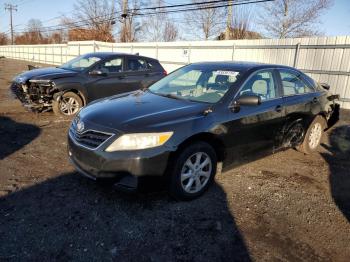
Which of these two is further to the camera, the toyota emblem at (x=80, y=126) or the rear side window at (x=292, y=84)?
the rear side window at (x=292, y=84)

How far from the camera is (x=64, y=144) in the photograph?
5.97 meters

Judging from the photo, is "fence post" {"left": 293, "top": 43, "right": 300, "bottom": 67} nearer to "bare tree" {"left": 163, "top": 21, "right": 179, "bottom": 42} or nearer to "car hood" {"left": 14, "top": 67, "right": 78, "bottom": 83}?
"car hood" {"left": 14, "top": 67, "right": 78, "bottom": 83}

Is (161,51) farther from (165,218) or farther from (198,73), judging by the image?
(165,218)

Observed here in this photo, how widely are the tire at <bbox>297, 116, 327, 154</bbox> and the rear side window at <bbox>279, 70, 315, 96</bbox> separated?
0.63 meters

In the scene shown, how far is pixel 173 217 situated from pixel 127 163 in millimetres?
806

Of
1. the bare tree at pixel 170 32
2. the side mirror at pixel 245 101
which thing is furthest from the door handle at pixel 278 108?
the bare tree at pixel 170 32

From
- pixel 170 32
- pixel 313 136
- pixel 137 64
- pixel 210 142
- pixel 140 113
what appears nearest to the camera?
pixel 140 113

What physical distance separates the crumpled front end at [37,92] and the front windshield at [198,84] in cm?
369

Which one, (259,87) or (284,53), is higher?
(284,53)

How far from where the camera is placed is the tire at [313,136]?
5.79 metres

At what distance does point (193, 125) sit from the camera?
3.68 m

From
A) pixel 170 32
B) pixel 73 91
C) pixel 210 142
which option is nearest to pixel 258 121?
pixel 210 142

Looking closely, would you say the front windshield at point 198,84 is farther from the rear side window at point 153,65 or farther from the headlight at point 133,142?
the rear side window at point 153,65

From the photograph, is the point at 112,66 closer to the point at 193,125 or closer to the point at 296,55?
the point at 193,125
